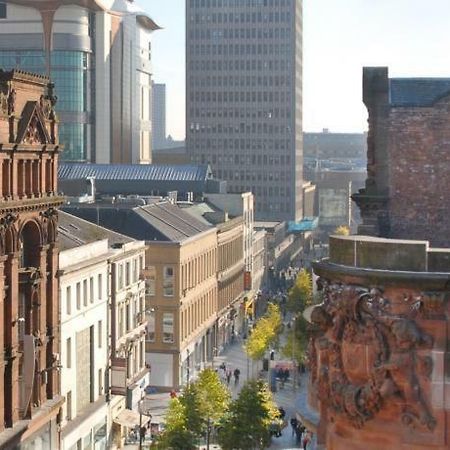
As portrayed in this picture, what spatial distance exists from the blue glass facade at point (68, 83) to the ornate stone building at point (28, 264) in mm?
129078

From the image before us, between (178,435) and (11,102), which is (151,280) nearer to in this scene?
(178,435)

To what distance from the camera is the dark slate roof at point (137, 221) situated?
329ft

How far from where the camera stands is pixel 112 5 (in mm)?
196250

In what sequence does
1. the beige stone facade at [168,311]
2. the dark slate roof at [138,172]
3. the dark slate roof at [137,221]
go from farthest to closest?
1. the dark slate roof at [138,172]
2. the dark slate roof at [137,221]
3. the beige stone facade at [168,311]

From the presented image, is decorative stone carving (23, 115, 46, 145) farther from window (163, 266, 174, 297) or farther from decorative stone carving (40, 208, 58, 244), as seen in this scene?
window (163, 266, 174, 297)

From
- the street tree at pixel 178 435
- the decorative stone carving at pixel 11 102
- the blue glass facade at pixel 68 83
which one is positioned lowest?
the street tree at pixel 178 435

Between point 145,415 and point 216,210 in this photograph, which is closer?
point 145,415

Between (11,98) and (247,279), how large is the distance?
323 feet

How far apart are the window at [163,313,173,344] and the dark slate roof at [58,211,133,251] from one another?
50.5 feet

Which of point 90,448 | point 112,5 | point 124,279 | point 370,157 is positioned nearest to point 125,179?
point 112,5

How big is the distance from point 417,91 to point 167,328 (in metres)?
74.9

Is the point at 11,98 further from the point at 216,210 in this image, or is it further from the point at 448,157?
the point at 216,210

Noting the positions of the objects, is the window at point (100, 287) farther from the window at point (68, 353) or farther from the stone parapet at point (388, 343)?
the stone parapet at point (388, 343)

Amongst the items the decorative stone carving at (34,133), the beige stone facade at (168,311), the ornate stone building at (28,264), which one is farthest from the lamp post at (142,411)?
the decorative stone carving at (34,133)
